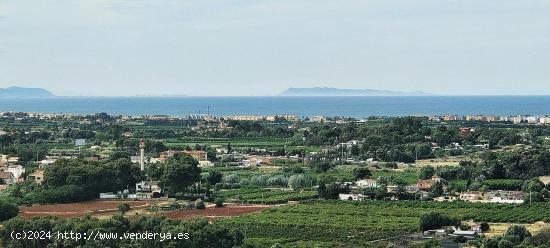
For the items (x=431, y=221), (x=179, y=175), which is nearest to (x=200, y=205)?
(x=179, y=175)

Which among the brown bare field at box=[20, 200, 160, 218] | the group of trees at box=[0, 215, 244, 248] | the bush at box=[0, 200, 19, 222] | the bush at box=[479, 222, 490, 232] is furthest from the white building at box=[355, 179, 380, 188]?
the group of trees at box=[0, 215, 244, 248]

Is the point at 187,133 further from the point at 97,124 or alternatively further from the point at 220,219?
the point at 220,219

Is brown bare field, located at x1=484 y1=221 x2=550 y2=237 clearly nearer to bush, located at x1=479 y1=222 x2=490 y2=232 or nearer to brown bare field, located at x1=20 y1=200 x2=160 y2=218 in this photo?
bush, located at x1=479 y1=222 x2=490 y2=232

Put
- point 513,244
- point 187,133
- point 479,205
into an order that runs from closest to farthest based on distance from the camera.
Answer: point 513,244
point 479,205
point 187,133

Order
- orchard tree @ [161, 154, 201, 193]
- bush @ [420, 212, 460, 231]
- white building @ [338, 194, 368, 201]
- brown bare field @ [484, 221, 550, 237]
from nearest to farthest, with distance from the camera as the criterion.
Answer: brown bare field @ [484, 221, 550, 237], bush @ [420, 212, 460, 231], white building @ [338, 194, 368, 201], orchard tree @ [161, 154, 201, 193]

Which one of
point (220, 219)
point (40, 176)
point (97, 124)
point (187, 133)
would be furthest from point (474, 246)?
point (97, 124)

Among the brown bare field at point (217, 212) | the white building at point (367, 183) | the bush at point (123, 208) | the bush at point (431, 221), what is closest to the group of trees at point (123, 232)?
the bush at point (431, 221)
